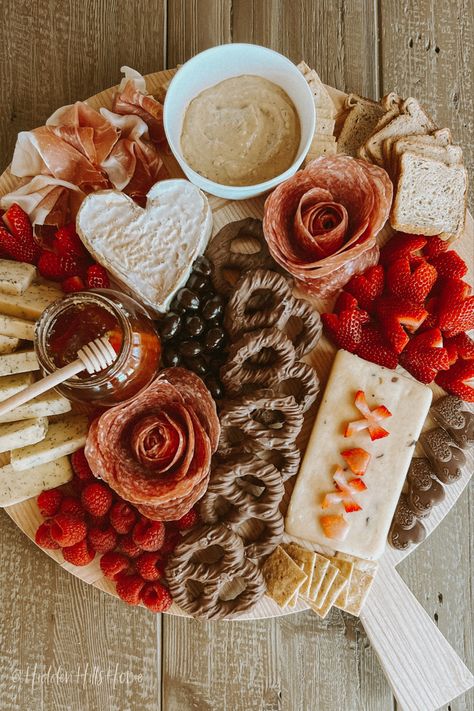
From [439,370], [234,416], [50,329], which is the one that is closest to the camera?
[50,329]

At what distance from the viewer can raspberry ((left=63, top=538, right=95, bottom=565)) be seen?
4.54 feet

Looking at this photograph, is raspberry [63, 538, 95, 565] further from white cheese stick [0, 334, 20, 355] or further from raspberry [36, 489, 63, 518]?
white cheese stick [0, 334, 20, 355]

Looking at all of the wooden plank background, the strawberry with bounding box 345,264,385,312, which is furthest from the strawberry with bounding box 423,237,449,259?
the wooden plank background

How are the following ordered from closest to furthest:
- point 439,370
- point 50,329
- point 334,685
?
1. point 50,329
2. point 439,370
3. point 334,685

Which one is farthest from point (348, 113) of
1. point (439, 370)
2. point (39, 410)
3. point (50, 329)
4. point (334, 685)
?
point (334, 685)

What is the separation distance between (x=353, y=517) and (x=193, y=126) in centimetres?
99

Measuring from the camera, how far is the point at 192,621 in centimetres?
159

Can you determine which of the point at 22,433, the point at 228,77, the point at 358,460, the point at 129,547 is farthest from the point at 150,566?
the point at 228,77

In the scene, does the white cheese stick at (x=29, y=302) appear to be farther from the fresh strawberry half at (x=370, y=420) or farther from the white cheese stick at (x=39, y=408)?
the fresh strawberry half at (x=370, y=420)

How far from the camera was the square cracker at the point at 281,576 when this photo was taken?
1.37m

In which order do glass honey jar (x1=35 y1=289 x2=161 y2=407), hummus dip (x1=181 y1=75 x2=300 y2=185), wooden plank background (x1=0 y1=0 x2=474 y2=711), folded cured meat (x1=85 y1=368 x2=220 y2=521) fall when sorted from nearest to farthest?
glass honey jar (x1=35 y1=289 x2=161 y2=407) < folded cured meat (x1=85 y1=368 x2=220 y2=521) < hummus dip (x1=181 y1=75 x2=300 y2=185) < wooden plank background (x1=0 y1=0 x2=474 y2=711)

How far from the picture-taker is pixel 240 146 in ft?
4.58

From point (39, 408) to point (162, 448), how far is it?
0.97 feet

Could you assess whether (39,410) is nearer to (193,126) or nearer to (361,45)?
(193,126)
